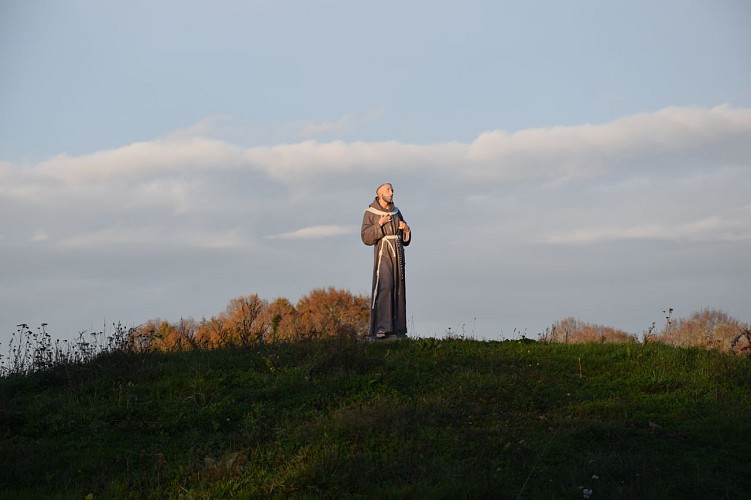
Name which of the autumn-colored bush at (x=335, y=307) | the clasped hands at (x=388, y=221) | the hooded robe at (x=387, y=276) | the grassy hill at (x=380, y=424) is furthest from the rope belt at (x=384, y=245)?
the autumn-colored bush at (x=335, y=307)

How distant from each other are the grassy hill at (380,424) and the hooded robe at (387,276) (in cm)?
257

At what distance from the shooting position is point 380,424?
10.1 meters

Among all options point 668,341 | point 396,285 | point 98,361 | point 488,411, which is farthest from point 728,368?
point 98,361

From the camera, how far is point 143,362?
13.3 m

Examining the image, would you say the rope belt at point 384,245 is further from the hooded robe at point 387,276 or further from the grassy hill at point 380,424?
the grassy hill at point 380,424

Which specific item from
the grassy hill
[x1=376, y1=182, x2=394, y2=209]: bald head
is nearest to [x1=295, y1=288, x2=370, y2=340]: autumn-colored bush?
[x1=376, y1=182, x2=394, y2=209]: bald head

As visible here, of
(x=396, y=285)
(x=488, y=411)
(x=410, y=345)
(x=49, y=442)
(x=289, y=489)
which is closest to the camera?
(x=289, y=489)

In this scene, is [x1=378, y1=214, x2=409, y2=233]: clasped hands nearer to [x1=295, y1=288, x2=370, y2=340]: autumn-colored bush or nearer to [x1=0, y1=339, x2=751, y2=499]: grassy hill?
[x1=0, y1=339, x2=751, y2=499]: grassy hill

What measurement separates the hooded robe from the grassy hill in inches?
101

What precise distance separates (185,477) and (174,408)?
2.47 metres

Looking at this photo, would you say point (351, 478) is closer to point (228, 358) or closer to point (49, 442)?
point (49, 442)

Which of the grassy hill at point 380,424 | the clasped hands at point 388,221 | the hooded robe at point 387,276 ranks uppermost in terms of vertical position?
the clasped hands at point 388,221

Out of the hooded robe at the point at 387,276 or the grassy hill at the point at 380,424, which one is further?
the hooded robe at the point at 387,276

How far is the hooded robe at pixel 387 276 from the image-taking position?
683 inches
